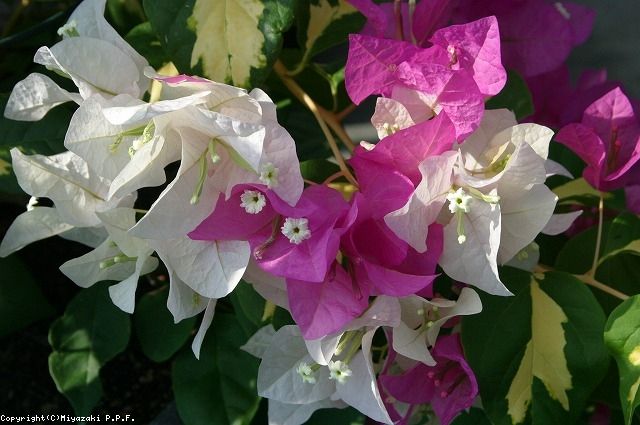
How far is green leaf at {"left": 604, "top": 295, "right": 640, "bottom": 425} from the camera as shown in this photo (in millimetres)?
458

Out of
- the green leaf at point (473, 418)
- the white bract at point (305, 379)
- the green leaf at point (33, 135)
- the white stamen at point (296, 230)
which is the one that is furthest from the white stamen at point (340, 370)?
the green leaf at point (33, 135)

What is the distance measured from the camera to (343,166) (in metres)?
0.49

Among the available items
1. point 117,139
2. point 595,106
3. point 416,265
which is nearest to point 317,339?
point 416,265

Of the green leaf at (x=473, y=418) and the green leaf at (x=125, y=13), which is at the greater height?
the green leaf at (x=125, y=13)

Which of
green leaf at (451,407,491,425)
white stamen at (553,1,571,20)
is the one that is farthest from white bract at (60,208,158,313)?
white stamen at (553,1,571,20)

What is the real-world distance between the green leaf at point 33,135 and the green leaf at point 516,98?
391 mm

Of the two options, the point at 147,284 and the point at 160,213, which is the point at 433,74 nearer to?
the point at 160,213

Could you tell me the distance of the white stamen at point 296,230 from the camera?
0.42 metres

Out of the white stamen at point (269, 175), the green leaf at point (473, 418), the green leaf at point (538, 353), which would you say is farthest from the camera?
the green leaf at point (473, 418)

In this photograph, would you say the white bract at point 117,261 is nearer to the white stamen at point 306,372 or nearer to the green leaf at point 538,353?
the white stamen at point 306,372

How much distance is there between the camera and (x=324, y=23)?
639 millimetres

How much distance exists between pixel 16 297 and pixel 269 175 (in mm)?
426

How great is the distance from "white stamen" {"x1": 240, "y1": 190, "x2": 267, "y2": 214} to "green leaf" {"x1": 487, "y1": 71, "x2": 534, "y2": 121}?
0.30 metres

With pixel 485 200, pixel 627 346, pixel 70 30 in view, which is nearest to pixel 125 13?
pixel 70 30
